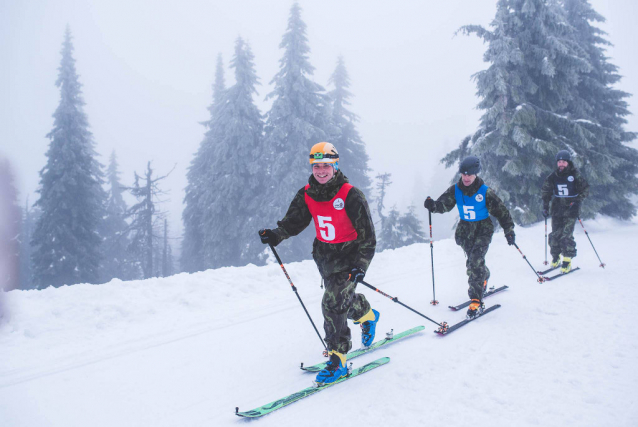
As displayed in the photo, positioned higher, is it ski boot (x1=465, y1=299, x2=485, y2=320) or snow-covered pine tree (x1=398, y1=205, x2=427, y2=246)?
snow-covered pine tree (x1=398, y1=205, x2=427, y2=246)

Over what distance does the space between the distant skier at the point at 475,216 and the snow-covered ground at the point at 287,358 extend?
56 centimetres

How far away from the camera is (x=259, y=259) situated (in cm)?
2309

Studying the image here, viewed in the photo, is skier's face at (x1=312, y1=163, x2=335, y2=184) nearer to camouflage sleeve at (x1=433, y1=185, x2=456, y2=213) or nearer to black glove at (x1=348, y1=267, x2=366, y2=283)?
black glove at (x1=348, y1=267, x2=366, y2=283)

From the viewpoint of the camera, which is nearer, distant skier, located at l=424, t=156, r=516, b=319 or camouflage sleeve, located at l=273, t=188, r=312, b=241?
camouflage sleeve, located at l=273, t=188, r=312, b=241

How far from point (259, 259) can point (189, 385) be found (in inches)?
759

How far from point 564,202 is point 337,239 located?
7.27m

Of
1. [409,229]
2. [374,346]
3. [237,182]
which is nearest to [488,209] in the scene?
[374,346]

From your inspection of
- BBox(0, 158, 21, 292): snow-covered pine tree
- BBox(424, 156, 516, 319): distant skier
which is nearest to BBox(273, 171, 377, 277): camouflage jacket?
BBox(424, 156, 516, 319): distant skier

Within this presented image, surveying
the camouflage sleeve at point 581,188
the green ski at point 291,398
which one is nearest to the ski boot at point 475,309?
the green ski at point 291,398

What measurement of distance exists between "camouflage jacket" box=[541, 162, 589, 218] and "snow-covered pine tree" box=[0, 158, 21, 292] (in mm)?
26925

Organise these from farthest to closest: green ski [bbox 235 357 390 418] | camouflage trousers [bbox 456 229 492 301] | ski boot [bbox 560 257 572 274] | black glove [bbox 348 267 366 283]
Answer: ski boot [bbox 560 257 572 274], camouflage trousers [bbox 456 229 492 301], black glove [bbox 348 267 366 283], green ski [bbox 235 357 390 418]

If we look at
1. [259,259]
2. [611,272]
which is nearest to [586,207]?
[611,272]

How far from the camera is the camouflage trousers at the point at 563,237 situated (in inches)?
324

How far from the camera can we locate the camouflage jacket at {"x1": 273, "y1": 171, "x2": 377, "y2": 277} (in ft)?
12.7
